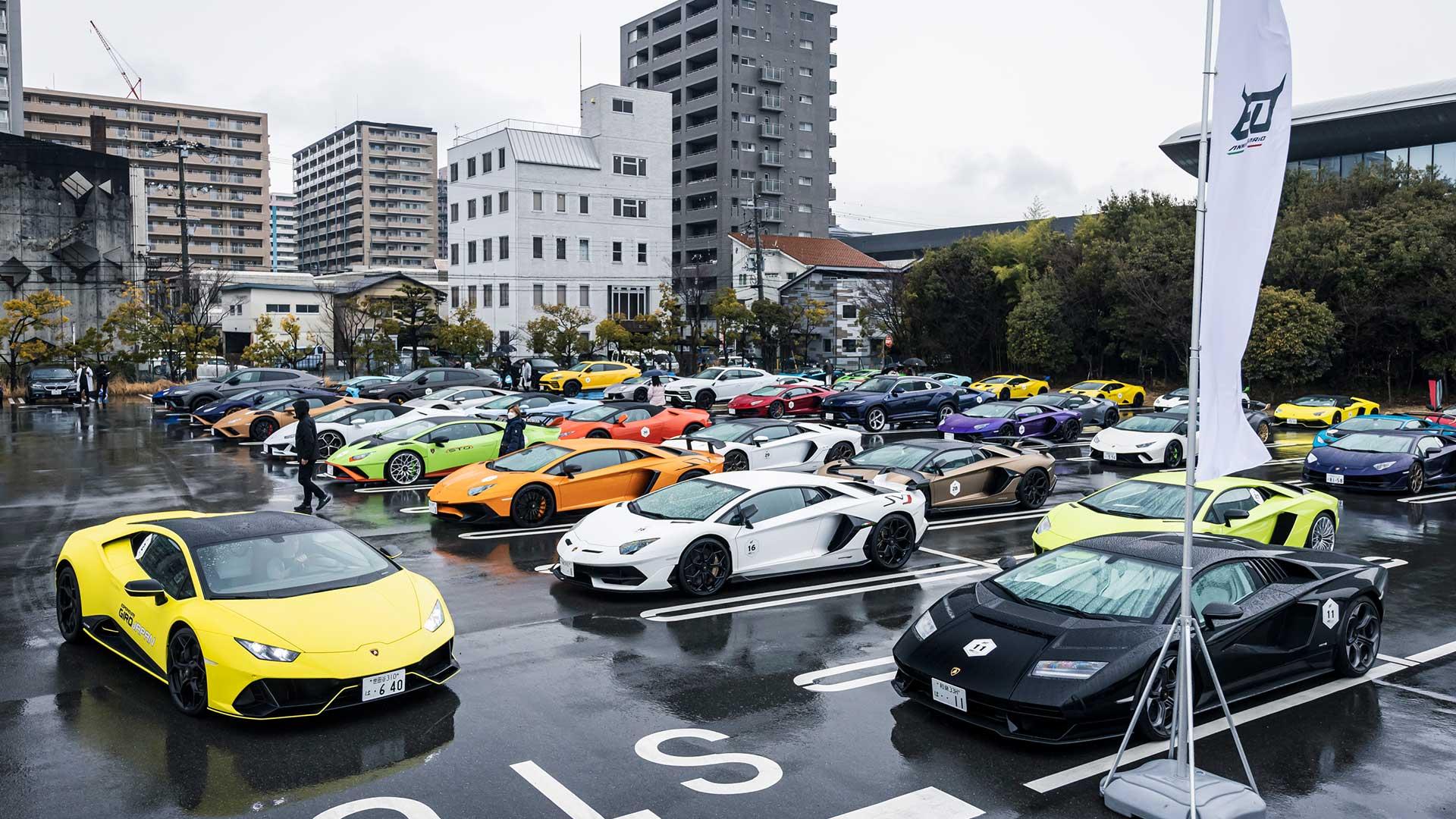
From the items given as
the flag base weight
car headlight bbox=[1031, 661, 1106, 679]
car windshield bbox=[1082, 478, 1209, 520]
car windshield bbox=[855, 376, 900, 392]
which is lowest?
the flag base weight

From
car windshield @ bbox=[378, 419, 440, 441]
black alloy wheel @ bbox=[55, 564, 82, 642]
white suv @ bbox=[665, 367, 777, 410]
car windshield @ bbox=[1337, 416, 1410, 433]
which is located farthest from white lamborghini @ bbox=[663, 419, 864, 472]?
white suv @ bbox=[665, 367, 777, 410]

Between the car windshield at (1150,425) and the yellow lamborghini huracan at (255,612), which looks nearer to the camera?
the yellow lamborghini huracan at (255,612)

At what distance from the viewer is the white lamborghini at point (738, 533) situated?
10953 mm

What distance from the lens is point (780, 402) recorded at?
34219 mm

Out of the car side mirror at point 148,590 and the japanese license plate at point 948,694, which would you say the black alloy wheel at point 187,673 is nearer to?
the car side mirror at point 148,590

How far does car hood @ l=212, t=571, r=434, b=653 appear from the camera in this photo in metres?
7.39

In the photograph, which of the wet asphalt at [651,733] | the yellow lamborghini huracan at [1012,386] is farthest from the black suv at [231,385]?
the yellow lamborghini huracan at [1012,386]

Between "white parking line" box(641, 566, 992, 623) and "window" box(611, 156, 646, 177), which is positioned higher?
"window" box(611, 156, 646, 177)

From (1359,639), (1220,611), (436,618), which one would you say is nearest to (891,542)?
(1359,639)

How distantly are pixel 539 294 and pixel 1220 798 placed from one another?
6284 centimetres

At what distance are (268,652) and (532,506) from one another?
8.16 m

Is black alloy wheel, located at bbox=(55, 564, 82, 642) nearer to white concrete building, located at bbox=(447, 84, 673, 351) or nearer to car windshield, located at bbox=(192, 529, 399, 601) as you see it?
car windshield, located at bbox=(192, 529, 399, 601)

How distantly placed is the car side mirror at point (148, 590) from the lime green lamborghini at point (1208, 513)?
897 cm

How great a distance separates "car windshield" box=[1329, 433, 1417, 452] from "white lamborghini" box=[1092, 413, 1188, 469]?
3053 mm
